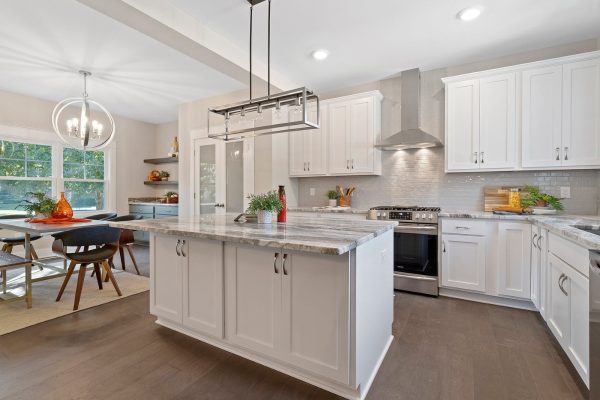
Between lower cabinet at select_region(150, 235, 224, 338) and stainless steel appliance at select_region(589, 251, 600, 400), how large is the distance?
2.01 metres

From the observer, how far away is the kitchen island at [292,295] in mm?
1583

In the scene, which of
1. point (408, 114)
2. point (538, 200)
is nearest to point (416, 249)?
point (538, 200)

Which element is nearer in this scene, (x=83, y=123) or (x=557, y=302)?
(x=557, y=302)

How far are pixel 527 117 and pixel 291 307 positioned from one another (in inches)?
123

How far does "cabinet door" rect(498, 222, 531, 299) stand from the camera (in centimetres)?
286

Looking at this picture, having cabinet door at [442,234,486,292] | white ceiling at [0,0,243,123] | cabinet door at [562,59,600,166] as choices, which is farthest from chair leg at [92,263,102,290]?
cabinet door at [562,59,600,166]

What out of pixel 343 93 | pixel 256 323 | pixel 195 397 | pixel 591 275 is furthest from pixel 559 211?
pixel 195 397

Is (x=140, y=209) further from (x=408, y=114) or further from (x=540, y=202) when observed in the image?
(x=540, y=202)

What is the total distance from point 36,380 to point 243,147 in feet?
11.4

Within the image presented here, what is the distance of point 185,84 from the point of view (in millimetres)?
4434

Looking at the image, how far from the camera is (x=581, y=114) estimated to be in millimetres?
2896

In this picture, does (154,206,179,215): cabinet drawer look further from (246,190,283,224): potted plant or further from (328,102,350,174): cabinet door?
(246,190,283,224): potted plant

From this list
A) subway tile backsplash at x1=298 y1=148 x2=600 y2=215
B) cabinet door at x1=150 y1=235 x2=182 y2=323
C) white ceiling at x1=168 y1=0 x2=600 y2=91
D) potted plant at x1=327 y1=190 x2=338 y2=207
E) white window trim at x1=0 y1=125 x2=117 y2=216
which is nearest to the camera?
cabinet door at x1=150 y1=235 x2=182 y2=323

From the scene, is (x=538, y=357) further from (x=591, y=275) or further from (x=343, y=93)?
(x=343, y=93)
